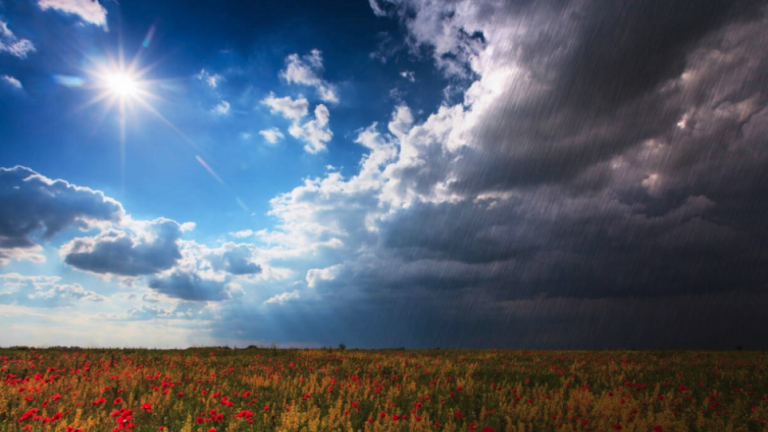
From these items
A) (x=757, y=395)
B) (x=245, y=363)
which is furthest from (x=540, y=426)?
(x=245, y=363)

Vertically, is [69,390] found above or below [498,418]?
above

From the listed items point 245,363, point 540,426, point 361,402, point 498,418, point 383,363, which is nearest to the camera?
point 540,426

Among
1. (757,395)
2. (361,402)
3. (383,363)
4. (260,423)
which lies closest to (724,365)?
(757,395)

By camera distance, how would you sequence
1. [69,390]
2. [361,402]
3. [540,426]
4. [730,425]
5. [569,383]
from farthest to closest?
[569,383]
[69,390]
[361,402]
[540,426]
[730,425]

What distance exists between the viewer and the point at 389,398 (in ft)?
32.8

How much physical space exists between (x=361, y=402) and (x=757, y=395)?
1082 centimetres

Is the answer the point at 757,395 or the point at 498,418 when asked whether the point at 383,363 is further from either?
the point at 757,395

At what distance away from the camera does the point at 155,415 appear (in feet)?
29.4

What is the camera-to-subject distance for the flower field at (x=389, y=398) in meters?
7.82

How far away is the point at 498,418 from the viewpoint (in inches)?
338

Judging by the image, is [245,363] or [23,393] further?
[245,363]

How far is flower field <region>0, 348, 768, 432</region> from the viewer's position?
782 cm

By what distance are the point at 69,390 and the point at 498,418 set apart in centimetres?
1156

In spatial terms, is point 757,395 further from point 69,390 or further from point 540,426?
point 69,390
